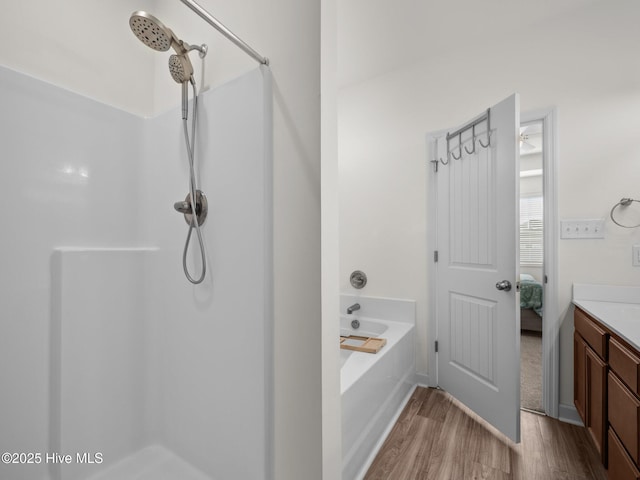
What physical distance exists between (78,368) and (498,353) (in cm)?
216

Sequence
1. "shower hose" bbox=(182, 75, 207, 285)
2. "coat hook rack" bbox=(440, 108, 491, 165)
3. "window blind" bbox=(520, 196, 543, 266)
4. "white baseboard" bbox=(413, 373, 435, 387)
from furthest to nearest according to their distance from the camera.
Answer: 1. "window blind" bbox=(520, 196, 543, 266)
2. "white baseboard" bbox=(413, 373, 435, 387)
3. "coat hook rack" bbox=(440, 108, 491, 165)
4. "shower hose" bbox=(182, 75, 207, 285)

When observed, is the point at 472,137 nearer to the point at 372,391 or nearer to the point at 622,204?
the point at 622,204

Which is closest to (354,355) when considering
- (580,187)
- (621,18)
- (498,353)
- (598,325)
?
(498,353)

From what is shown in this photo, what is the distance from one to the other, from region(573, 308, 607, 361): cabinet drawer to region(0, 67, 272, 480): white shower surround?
154 cm

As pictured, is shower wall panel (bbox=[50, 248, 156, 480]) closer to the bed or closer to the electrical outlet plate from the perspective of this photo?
the electrical outlet plate

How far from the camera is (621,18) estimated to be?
5.89ft

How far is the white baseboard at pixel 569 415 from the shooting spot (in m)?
1.87

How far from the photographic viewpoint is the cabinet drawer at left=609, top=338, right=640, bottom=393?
108 centimetres

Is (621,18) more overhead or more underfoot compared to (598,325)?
more overhead

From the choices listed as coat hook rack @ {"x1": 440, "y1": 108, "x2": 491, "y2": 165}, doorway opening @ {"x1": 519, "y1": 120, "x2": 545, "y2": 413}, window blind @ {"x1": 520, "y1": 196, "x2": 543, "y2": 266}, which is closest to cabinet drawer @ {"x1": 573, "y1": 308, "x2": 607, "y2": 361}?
doorway opening @ {"x1": 519, "y1": 120, "x2": 545, "y2": 413}

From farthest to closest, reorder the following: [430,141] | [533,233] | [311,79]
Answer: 1. [533,233]
2. [430,141]
3. [311,79]

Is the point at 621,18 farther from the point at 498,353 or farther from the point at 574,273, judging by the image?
the point at 498,353

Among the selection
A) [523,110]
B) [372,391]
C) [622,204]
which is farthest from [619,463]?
[523,110]

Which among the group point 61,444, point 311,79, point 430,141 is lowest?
point 61,444
